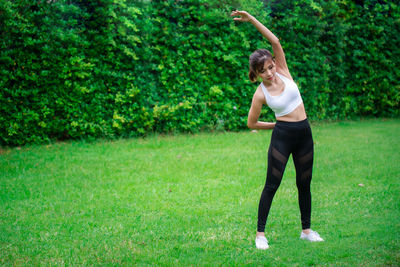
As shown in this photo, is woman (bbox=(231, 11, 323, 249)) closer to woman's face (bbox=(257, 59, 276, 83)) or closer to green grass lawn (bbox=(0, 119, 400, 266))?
woman's face (bbox=(257, 59, 276, 83))

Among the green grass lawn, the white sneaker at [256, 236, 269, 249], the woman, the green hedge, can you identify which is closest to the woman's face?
the woman

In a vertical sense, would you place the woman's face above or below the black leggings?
above

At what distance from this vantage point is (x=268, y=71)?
405cm

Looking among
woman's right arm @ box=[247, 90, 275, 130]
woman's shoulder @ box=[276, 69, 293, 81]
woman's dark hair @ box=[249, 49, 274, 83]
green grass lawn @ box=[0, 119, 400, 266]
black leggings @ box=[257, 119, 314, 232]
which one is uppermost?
woman's dark hair @ box=[249, 49, 274, 83]

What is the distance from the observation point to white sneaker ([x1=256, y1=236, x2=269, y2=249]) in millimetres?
4289

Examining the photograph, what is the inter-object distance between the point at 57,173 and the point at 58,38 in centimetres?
317

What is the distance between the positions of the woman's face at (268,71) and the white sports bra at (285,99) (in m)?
0.13

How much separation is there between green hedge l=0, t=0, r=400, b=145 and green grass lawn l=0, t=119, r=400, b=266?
88 centimetres

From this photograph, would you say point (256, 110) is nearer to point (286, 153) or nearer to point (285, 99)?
point (285, 99)

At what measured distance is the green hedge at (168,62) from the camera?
8.66 meters

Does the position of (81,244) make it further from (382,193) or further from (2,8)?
(2,8)

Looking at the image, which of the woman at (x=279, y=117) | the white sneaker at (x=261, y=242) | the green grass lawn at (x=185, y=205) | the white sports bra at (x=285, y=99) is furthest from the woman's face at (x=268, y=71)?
the green grass lawn at (x=185, y=205)

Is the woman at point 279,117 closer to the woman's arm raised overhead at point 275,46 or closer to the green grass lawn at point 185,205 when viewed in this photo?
the woman's arm raised overhead at point 275,46

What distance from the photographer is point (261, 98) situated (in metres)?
4.17
